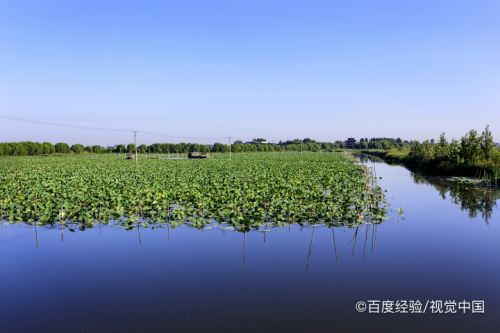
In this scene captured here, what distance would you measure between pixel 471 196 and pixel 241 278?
16540 millimetres

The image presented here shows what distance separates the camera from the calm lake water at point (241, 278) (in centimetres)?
617

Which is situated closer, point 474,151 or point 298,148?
point 474,151

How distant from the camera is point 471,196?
66.8ft

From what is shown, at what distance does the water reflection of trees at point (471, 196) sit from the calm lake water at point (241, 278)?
3760 millimetres

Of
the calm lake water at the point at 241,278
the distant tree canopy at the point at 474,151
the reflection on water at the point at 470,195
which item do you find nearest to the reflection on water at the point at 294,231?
the calm lake water at the point at 241,278

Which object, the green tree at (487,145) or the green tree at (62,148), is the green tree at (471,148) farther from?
the green tree at (62,148)

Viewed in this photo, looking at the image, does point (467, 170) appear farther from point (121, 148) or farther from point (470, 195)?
point (121, 148)

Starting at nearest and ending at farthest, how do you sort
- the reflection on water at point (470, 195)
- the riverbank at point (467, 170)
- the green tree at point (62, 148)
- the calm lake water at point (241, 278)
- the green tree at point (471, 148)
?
1. the calm lake water at point (241, 278)
2. the reflection on water at point (470, 195)
3. the riverbank at point (467, 170)
4. the green tree at point (471, 148)
5. the green tree at point (62, 148)

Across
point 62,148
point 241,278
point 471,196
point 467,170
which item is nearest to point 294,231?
point 241,278

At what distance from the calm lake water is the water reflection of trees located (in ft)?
12.3

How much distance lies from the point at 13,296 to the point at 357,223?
8.98m

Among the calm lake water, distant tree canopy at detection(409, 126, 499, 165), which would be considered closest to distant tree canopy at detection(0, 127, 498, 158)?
distant tree canopy at detection(409, 126, 499, 165)

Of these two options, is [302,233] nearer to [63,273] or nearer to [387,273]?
[387,273]

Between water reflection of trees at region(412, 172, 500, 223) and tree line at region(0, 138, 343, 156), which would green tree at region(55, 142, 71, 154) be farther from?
water reflection of trees at region(412, 172, 500, 223)
